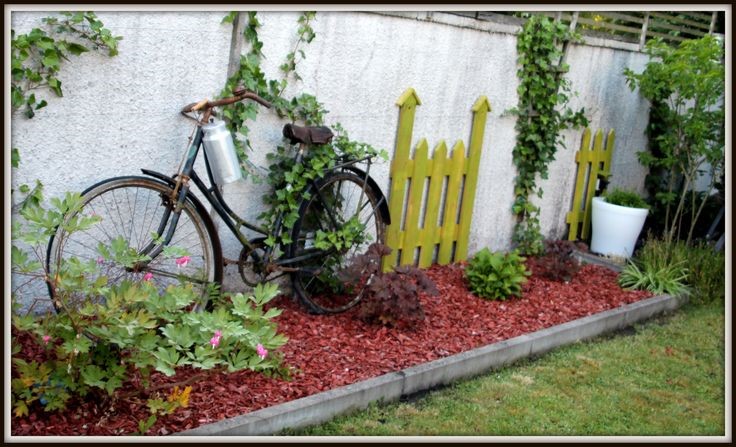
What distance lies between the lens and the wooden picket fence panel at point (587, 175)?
7977 millimetres

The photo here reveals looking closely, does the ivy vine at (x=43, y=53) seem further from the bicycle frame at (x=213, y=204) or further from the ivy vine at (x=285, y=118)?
the ivy vine at (x=285, y=118)

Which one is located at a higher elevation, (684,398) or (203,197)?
(203,197)

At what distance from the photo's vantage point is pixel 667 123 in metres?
8.52

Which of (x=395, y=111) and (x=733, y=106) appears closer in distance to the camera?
(x=395, y=111)

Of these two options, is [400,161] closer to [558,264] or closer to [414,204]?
[414,204]

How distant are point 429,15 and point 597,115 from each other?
2.72 m

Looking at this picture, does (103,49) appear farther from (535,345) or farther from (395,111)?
(535,345)

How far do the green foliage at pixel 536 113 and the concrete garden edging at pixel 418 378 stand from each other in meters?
1.27

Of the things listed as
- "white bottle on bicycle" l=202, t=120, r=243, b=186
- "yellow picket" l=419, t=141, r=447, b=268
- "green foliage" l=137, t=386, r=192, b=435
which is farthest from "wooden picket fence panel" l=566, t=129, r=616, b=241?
"green foliage" l=137, t=386, r=192, b=435

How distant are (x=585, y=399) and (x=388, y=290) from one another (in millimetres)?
1273

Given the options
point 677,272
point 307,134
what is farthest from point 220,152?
point 677,272

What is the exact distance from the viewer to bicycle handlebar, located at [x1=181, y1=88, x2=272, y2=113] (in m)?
4.47

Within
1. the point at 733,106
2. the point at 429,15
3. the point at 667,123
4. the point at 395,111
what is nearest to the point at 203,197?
the point at 395,111

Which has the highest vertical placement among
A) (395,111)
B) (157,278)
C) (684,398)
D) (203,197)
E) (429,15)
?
(429,15)
